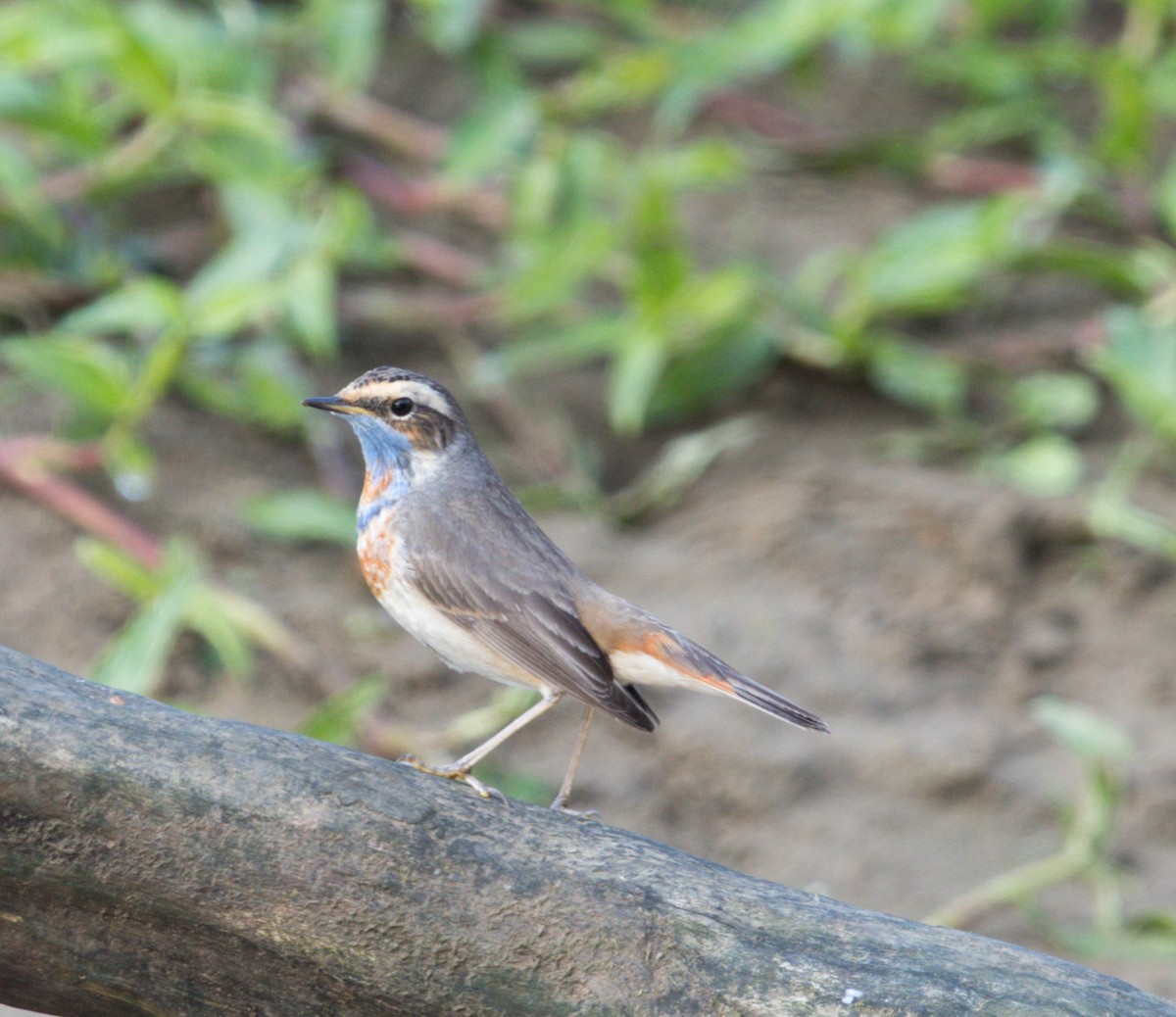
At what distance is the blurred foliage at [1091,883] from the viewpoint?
496 centimetres

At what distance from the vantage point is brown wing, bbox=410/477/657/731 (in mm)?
3686

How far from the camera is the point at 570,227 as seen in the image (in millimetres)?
6785

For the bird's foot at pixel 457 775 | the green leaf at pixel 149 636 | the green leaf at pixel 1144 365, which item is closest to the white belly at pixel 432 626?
the bird's foot at pixel 457 775

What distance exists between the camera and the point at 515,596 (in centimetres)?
384

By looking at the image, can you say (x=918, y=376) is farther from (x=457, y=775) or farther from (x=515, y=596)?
(x=457, y=775)

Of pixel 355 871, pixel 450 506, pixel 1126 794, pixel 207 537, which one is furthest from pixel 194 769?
pixel 1126 794

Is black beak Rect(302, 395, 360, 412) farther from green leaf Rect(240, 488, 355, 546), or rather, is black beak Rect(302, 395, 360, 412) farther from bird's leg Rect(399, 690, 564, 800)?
green leaf Rect(240, 488, 355, 546)

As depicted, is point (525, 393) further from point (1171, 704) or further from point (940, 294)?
point (1171, 704)

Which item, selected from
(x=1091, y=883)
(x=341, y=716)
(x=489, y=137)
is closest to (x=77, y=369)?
(x=341, y=716)

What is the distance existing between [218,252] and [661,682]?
3.83m

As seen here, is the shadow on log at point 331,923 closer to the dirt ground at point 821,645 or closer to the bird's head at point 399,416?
the bird's head at point 399,416

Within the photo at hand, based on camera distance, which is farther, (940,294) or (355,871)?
(940,294)

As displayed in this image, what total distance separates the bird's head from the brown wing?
177mm

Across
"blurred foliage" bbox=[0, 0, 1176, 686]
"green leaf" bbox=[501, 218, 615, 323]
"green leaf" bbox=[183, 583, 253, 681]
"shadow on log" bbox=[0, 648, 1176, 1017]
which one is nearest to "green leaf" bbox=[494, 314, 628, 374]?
"blurred foliage" bbox=[0, 0, 1176, 686]
